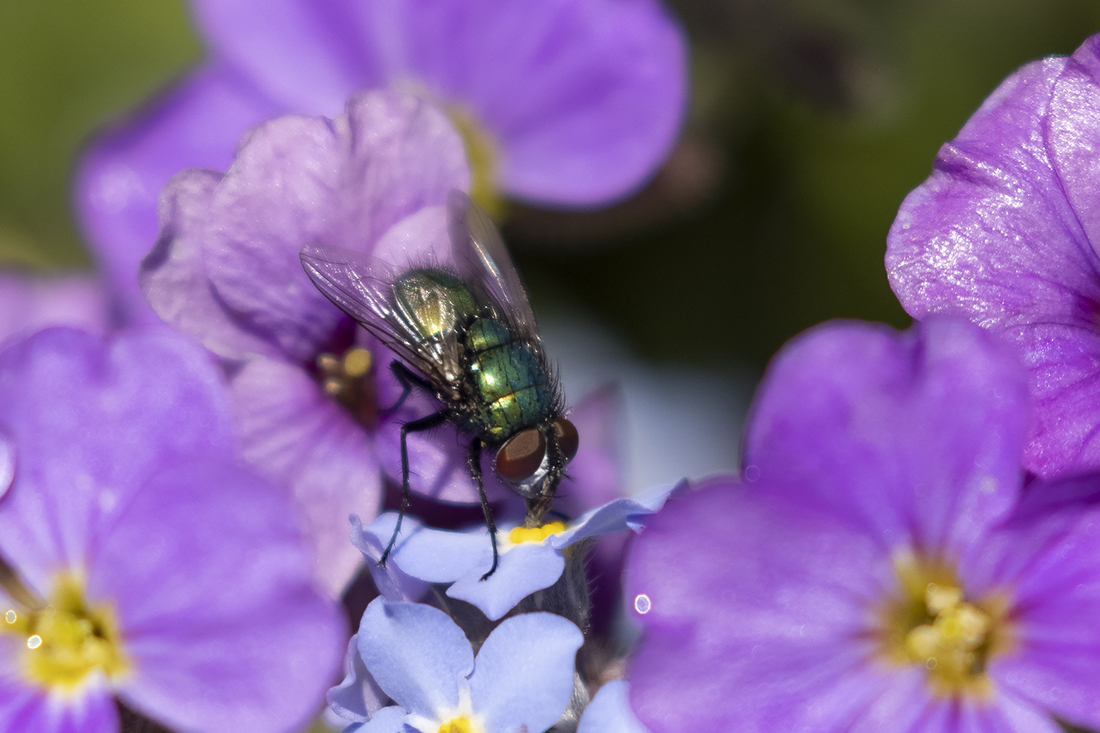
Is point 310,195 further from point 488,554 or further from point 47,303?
point 47,303

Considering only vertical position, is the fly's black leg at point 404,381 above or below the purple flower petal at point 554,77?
below

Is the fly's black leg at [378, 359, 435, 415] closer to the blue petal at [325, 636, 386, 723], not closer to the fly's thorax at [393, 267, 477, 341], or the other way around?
the fly's thorax at [393, 267, 477, 341]

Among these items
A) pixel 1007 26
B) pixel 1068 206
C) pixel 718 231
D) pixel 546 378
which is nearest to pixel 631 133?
pixel 546 378

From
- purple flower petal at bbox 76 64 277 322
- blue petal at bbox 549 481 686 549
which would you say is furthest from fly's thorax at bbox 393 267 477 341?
purple flower petal at bbox 76 64 277 322

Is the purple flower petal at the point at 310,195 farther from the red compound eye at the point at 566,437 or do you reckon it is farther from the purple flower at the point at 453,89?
the purple flower at the point at 453,89

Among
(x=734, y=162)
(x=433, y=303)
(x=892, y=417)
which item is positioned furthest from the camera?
(x=734, y=162)

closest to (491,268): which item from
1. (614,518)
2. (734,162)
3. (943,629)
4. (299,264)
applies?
(299,264)

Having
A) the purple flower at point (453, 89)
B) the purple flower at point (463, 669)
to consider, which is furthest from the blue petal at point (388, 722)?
the purple flower at point (453, 89)

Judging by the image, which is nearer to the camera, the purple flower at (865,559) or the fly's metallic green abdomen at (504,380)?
the purple flower at (865,559)
